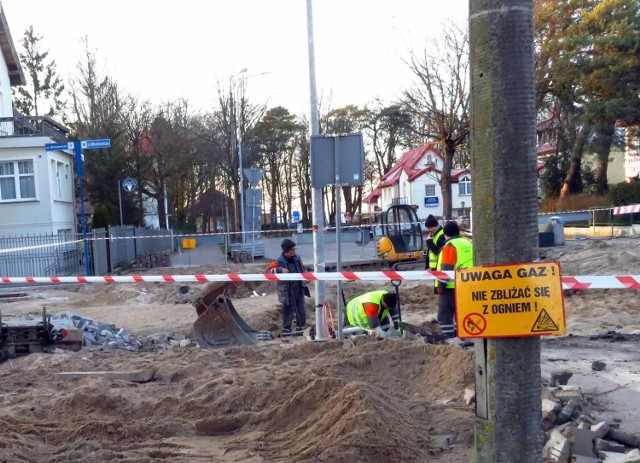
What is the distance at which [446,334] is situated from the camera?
1017 cm

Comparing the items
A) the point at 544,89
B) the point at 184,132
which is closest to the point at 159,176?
the point at 184,132

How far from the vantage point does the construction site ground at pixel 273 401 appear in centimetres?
591

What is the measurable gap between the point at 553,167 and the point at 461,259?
124 ft

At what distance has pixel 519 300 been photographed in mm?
3486

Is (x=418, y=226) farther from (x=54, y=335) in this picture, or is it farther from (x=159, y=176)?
(x=159, y=176)

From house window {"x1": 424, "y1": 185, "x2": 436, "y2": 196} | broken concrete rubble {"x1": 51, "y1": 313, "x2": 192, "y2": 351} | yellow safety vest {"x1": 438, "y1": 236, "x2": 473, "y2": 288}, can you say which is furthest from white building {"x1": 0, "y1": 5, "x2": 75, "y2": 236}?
house window {"x1": 424, "y1": 185, "x2": 436, "y2": 196}

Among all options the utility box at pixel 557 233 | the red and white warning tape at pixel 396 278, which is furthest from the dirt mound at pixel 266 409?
the utility box at pixel 557 233

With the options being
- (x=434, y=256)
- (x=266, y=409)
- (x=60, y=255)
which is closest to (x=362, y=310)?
(x=434, y=256)

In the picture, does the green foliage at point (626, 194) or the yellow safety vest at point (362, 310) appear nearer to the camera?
the yellow safety vest at point (362, 310)

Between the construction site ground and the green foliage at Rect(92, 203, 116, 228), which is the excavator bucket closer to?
the construction site ground

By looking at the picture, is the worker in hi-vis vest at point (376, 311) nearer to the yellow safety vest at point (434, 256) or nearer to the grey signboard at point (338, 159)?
the yellow safety vest at point (434, 256)

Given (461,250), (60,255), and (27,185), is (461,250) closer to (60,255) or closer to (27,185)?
(60,255)

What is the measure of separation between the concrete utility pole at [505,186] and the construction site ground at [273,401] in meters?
2.08

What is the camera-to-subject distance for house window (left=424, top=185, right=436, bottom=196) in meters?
75.7
